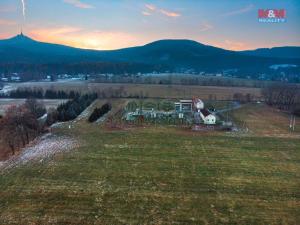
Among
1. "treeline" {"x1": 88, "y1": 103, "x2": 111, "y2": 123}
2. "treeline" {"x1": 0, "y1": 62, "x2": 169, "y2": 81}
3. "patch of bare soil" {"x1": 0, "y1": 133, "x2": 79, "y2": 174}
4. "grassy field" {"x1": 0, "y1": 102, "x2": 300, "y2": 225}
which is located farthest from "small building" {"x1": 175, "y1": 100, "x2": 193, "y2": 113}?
"treeline" {"x1": 0, "y1": 62, "x2": 169, "y2": 81}

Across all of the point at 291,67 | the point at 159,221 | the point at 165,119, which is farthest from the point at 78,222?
the point at 291,67

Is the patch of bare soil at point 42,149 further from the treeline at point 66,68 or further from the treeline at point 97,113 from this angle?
the treeline at point 66,68

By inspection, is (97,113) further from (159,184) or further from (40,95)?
(40,95)

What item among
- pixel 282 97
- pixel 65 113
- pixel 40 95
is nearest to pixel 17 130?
pixel 65 113

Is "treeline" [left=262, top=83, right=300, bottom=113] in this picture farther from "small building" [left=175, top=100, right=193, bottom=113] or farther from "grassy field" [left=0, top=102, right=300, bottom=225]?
"grassy field" [left=0, top=102, right=300, bottom=225]

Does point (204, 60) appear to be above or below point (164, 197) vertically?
above

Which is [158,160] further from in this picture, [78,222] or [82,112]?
[82,112]
